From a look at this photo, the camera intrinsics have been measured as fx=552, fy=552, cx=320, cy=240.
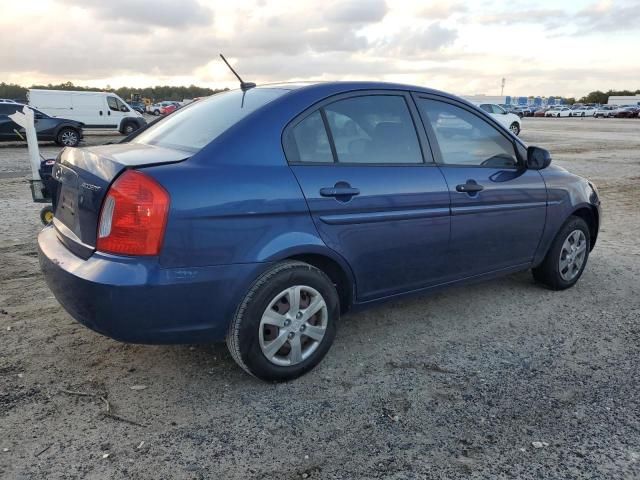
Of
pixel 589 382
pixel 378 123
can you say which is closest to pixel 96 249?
pixel 378 123

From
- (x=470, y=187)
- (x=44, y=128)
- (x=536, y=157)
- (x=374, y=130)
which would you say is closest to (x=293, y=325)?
(x=374, y=130)

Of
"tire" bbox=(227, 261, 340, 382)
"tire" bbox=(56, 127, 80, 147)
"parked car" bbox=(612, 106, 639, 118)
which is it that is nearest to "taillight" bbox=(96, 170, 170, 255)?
"tire" bbox=(227, 261, 340, 382)

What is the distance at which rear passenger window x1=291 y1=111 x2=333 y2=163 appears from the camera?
310 cm

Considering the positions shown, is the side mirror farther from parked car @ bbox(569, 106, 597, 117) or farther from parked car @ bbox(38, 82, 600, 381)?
parked car @ bbox(569, 106, 597, 117)

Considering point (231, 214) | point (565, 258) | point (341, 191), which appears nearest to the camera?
point (231, 214)

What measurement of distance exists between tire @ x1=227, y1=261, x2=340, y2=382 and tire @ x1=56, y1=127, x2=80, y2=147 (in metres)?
18.2

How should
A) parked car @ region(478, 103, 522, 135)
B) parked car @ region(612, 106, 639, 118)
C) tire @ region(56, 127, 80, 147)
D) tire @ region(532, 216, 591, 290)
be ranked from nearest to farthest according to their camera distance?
tire @ region(532, 216, 591, 290)
tire @ region(56, 127, 80, 147)
parked car @ region(478, 103, 522, 135)
parked car @ region(612, 106, 639, 118)

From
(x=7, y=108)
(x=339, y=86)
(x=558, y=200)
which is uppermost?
(x=7, y=108)

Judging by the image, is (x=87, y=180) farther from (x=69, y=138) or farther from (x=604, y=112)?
(x=604, y=112)

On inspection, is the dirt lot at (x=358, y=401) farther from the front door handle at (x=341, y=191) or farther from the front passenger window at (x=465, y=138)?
the front passenger window at (x=465, y=138)

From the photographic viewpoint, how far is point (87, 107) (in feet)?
78.1

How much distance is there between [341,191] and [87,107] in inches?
931

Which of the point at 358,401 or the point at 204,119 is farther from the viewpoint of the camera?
the point at 204,119

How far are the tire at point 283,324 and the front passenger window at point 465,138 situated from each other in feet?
4.46
